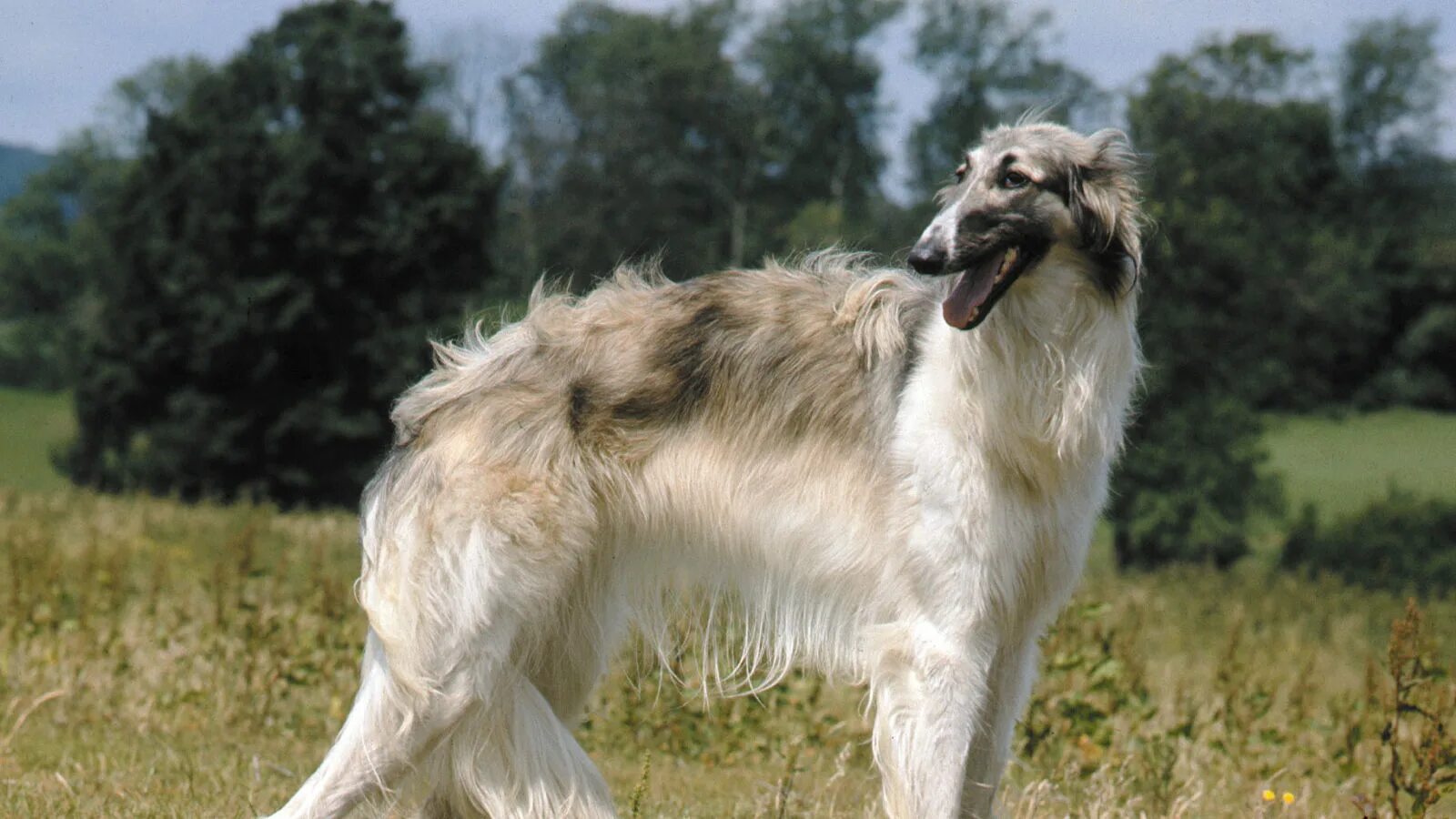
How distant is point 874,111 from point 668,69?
6.39 m

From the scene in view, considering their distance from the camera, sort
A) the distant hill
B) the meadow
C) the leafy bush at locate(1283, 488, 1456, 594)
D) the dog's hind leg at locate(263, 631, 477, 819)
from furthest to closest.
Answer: the distant hill
the leafy bush at locate(1283, 488, 1456, 594)
the meadow
the dog's hind leg at locate(263, 631, 477, 819)

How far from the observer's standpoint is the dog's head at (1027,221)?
4.03 meters

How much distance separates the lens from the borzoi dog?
4164 millimetres

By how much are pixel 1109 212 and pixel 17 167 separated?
2916 inches

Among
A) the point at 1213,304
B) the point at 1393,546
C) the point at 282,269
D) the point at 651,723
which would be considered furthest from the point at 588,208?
the point at 651,723

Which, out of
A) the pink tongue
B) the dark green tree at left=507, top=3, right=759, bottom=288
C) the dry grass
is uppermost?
the dark green tree at left=507, top=3, right=759, bottom=288

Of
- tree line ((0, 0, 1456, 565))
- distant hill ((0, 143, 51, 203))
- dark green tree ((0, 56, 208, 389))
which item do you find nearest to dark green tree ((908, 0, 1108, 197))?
tree line ((0, 0, 1456, 565))

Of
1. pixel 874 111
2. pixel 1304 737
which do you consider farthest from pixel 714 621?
pixel 874 111

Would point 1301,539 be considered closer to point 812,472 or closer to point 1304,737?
point 1304,737

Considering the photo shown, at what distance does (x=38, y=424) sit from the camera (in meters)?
46.2

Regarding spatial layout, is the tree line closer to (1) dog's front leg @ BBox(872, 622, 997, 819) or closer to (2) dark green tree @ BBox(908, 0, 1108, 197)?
(2) dark green tree @ BBox(908, 0, 1108, 197)

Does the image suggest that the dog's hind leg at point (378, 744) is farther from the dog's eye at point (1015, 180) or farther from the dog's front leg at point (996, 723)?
the dog's eye at point (1015, 180)

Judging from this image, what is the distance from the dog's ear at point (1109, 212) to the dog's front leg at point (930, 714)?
117 cm

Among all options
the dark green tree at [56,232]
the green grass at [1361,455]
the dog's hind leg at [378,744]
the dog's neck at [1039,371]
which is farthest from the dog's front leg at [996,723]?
the dark green tree at [56,232]
